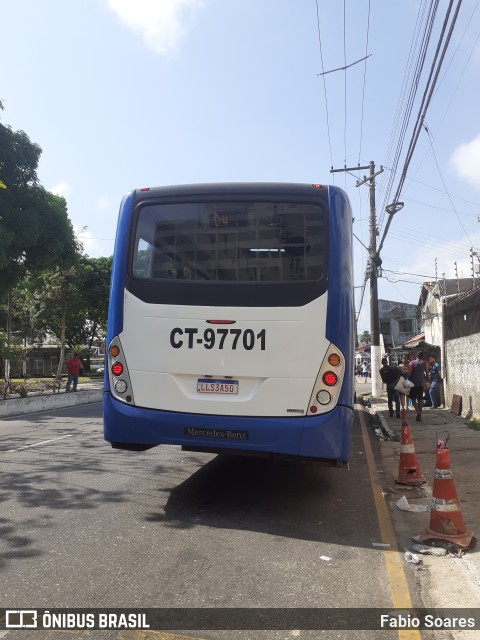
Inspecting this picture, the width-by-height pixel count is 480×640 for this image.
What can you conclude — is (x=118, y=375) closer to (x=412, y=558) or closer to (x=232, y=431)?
(x=232, y=431)

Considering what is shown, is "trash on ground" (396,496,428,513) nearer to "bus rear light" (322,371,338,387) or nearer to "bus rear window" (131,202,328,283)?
"bus rear light" (322,371,338,387)

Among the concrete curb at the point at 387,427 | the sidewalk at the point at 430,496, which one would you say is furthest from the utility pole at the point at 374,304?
the sidewalk at the point at 430,496

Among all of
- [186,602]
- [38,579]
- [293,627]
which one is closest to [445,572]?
[293,627]

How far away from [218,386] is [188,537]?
4.65 ft

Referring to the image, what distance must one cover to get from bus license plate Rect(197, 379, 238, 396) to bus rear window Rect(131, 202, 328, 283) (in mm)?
1021

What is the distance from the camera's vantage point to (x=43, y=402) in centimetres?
1914

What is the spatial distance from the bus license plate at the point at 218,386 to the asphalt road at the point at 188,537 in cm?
126

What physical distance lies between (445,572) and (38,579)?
3012mm

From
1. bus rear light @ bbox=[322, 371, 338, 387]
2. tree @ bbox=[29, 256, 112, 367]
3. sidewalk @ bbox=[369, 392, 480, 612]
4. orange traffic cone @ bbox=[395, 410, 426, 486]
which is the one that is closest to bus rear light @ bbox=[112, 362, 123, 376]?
bus rear light @ bbox=[322, 371, 338, 387]

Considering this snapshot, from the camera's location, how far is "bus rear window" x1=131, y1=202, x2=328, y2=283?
5562 mm

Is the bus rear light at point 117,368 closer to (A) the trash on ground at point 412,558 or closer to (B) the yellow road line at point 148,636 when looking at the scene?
(B) the yellow road line at point 148,636

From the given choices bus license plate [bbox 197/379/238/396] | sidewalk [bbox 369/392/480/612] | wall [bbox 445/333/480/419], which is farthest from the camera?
wall [bbox 445/333/480/419]

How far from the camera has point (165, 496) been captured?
6273 mm

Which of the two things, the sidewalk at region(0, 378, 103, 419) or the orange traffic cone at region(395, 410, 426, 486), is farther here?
the sidewalk at region(0, 378, 103, 419)
